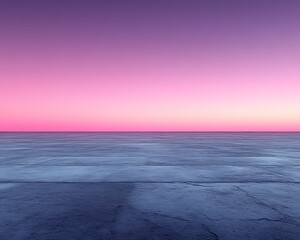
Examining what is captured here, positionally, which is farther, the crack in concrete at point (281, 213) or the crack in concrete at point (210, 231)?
the crack in concrete at point (281, 213)

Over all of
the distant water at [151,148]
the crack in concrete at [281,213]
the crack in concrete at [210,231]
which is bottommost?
the crack in concrete at [210,231]

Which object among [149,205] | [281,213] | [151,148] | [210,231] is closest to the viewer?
[210,231]

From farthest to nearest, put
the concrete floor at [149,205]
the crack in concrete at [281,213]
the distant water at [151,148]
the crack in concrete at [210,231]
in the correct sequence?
1. the distant water at [151,148]
2. the crack in concrete at [281,213]
3. the concrete floor at [149,205]
4. the crack in concrete at [210,231]

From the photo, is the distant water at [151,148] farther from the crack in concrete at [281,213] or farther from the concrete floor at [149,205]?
the crack in concrete at [281,213]

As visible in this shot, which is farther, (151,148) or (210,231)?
(151,148)

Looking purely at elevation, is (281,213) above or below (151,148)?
below

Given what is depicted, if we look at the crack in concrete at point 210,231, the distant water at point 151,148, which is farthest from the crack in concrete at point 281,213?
the distant water at point 151,148

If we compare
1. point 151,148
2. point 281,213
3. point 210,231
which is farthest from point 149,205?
point 151,148

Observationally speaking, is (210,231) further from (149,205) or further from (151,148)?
(151,148)

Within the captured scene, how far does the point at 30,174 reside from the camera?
7.29 meters

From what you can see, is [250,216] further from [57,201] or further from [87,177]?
[87,177]

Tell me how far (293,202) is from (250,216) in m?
1.34

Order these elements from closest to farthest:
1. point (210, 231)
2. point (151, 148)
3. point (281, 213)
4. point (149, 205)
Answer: point (210, 231) → point (281, 213) → point (149, 205) → point (151, 148)

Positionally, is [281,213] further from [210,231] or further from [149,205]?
[149,205]
